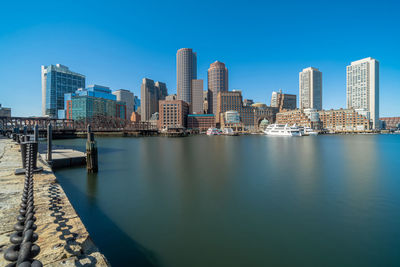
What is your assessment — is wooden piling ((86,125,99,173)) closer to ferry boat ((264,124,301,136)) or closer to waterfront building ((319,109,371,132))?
ferry boat ((264,124,301,136))

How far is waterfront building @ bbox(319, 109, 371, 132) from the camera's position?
175 meters

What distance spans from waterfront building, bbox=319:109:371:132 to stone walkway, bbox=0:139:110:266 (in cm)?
21634

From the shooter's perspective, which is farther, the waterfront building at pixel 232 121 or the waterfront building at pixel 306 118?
the waterfront building at pixel 232 121

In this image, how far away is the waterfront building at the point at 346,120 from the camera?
174875mm

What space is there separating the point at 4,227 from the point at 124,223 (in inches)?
232

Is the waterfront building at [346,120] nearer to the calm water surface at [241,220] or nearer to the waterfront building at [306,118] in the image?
the waterfront building at [306,118]

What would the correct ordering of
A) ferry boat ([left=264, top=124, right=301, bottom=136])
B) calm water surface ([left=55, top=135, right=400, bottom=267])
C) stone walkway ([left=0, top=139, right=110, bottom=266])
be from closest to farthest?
stone walkway ([left=0, top=139, right=110, bottom=266]) → calm water surface ([left=55, top=135, right=400, bottom=267]) → ferry boat ([left=264, top=124, right=301, bottom=136])

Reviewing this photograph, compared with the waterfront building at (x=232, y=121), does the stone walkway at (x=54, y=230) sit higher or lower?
lower

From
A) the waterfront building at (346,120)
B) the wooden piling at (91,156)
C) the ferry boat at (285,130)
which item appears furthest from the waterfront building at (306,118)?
the wooden piling at (91,156)

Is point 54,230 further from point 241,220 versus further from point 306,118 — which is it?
point 306,118

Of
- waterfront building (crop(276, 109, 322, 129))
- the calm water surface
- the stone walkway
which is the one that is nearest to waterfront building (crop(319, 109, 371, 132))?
waterfront building (crop(276, 109, 322, 129))

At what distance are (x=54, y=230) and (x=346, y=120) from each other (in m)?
223

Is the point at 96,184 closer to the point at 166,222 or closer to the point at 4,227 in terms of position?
the point at 166,222

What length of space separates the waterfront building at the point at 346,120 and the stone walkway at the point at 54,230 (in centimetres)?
21634
